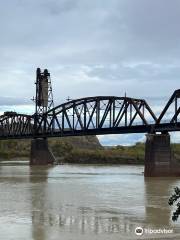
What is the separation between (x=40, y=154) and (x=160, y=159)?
61.5 meters

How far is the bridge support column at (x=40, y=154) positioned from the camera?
456ft

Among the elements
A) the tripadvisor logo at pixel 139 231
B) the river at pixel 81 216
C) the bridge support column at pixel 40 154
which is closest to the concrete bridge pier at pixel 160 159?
the river at pixel 81 216

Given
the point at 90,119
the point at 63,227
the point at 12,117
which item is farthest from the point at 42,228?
the point at 12,117

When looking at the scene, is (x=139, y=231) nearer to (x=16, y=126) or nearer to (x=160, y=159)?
(x=160, y=159)

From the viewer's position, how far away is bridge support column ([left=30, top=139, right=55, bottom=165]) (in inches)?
5468

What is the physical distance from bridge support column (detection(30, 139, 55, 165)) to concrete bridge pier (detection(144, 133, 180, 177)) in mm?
57813

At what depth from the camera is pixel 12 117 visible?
17275cm

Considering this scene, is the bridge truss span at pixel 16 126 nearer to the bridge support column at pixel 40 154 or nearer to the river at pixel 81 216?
the bridge support column at pixel 40 154

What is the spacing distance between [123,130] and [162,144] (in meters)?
19.2

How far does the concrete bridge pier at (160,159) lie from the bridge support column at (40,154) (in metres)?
57.8

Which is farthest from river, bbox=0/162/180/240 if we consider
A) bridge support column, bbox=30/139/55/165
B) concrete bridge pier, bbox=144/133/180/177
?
bridge support column, bbox=30/139/55/165

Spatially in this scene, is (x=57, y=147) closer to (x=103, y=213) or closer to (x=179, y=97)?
(x=179, y=97)

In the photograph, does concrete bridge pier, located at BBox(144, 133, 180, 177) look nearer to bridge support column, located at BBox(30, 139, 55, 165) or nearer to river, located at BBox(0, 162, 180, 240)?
river, located at BBox(0, 162, 180, 240)

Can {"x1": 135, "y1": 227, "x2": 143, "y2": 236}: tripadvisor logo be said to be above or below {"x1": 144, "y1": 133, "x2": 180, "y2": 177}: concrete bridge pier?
below
